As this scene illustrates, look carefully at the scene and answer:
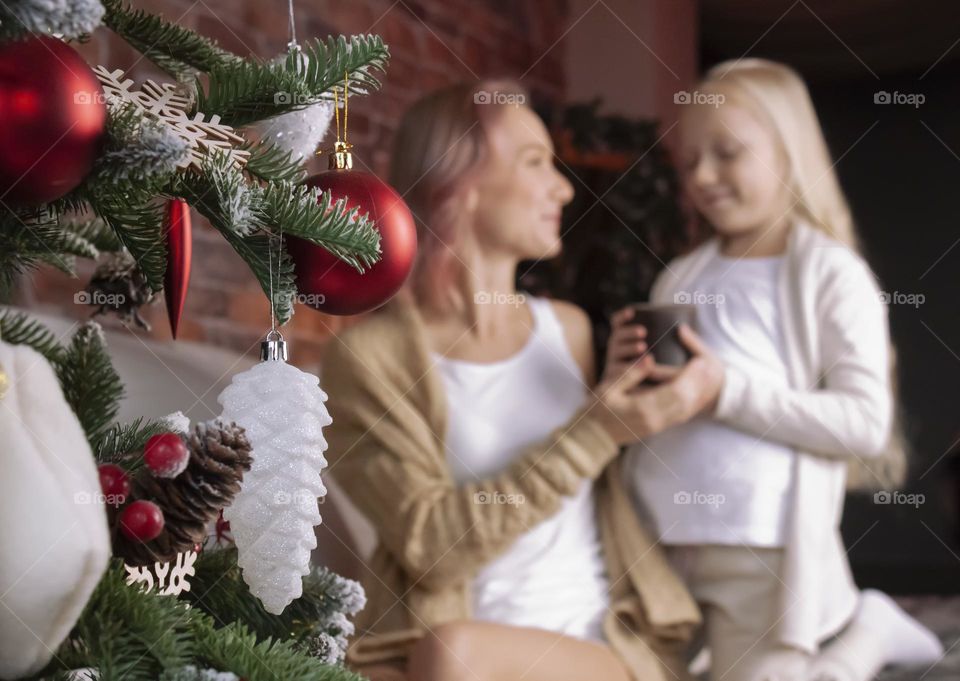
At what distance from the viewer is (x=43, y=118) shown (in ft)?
1.44

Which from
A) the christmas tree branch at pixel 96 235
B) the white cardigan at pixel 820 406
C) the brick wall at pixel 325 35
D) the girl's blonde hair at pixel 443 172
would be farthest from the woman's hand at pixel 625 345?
the christmas tree branch at pixel 96 235

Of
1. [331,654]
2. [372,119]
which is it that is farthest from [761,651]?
[372,119]

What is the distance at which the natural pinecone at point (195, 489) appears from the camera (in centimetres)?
48

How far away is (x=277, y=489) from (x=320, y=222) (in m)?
0.13

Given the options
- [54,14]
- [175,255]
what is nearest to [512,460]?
[175,255]

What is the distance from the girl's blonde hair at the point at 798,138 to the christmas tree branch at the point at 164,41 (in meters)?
1.09

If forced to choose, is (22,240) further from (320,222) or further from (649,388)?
(649,388)

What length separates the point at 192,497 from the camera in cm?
49

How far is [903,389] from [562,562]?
5.34ft

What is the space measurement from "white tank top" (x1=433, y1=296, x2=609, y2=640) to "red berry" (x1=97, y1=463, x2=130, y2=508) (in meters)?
0.90

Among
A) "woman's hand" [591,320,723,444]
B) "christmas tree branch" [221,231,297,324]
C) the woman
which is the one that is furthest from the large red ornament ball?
"woman's hand" [591,320,723,444]

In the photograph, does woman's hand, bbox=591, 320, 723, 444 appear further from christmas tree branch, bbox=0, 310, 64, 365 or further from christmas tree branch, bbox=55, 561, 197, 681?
christmas tree branch, bbox=55, 561, 197, 681

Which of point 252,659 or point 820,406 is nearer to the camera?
point 252,659

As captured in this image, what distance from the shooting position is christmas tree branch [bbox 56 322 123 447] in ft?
2.06
